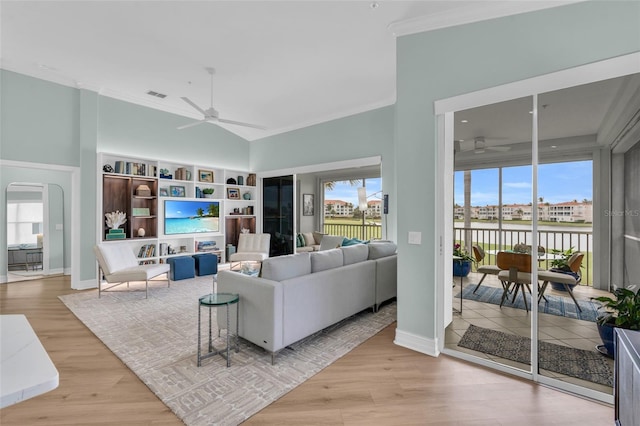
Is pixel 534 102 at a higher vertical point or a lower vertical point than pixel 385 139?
lower

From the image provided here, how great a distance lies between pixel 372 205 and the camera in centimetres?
859

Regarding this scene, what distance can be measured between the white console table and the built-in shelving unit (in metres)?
5.10

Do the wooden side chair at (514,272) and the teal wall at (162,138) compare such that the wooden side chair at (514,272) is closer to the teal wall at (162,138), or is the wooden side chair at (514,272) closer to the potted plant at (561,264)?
the potted plant at (561,264)

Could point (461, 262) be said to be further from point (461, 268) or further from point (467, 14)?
point (467, 14)

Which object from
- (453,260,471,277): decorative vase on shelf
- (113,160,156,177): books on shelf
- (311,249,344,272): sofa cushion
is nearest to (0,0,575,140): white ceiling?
(113,160,156,177): books on shelf

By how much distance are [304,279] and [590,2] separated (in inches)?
121

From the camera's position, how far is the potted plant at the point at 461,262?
2.96 metres

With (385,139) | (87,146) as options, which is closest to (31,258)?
(87,146)

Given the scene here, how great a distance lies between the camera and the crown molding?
7.84 ft

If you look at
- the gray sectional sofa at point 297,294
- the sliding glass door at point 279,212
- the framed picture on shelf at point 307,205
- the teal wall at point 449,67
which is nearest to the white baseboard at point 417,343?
the teal wall at point 449,67

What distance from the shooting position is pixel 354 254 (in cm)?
381

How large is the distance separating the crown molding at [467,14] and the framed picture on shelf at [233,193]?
560 cm

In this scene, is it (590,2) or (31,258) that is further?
(31,258)

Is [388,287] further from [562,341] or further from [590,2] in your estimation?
[590,2]
